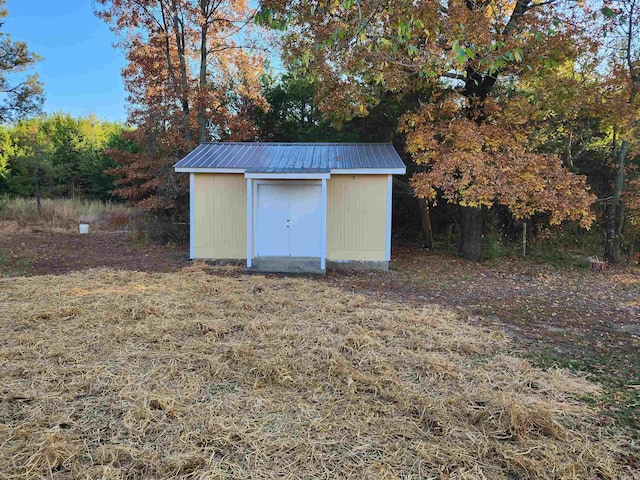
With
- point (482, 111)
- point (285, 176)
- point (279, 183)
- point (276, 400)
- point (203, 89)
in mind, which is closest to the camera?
point (276, 400)

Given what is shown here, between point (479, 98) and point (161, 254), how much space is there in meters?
8.37

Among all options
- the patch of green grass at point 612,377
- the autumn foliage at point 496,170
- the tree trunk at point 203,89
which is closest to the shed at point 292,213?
the autumn foliage at point 496,170

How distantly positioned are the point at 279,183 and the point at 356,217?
1813 mm

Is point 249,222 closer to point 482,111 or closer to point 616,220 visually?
point 482,111

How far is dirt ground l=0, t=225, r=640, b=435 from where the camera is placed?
13.2 ft

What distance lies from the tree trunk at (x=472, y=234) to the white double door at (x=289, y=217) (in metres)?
4.11

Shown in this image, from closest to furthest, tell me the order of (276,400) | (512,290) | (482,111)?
(276,400) < (512,290) < (482,111)

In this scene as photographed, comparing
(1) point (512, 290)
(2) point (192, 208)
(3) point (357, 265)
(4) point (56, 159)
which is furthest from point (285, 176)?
(4) point (56, 159)

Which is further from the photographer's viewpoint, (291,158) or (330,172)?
(291,158)

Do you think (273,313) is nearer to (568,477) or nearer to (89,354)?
(89,354)

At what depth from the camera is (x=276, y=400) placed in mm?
3006

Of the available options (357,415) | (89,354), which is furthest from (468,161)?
(89,354)

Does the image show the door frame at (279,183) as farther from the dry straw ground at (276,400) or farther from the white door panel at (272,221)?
the dry straw ground at (276,400)

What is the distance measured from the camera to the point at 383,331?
4.55 meters
